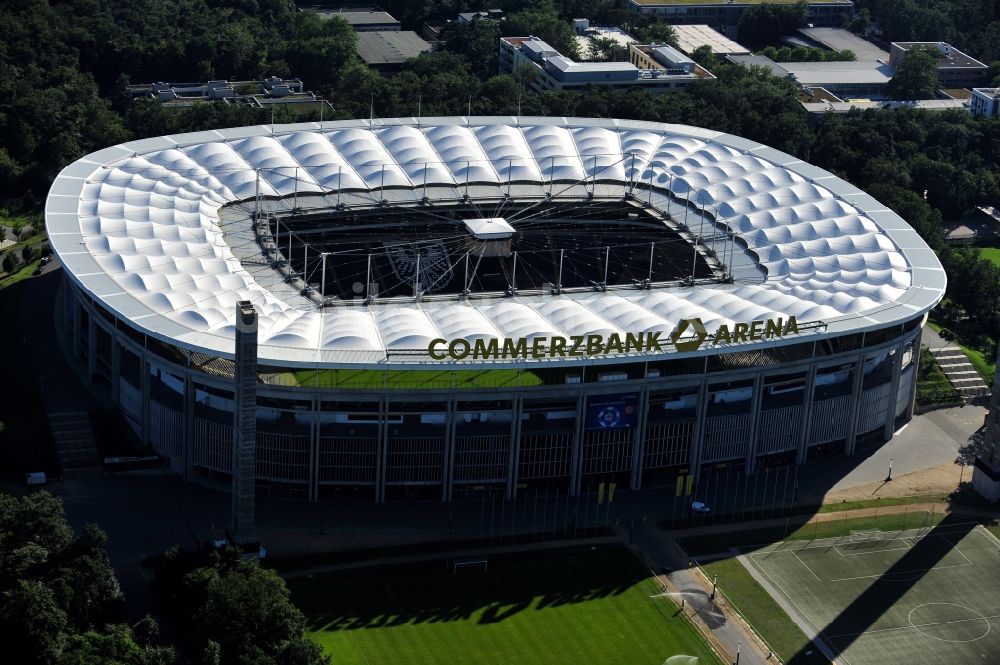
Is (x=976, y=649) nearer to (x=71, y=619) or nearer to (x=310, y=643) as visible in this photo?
(x=310, y=643)

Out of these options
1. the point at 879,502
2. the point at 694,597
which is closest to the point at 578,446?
the point at 694,597

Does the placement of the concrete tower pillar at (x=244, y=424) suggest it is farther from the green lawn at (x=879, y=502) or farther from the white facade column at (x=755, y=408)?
the green lawn at (x=879, y=502)

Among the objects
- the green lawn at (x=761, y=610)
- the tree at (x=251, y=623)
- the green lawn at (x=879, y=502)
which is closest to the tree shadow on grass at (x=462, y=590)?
the green lawn at (x=761, y=610)

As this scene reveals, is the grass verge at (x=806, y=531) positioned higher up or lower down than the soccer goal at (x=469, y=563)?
lower down

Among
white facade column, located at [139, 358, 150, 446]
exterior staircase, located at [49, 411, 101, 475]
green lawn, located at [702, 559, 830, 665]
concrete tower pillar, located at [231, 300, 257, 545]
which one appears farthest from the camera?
white facade column, located at [139, 358, 150, 446]

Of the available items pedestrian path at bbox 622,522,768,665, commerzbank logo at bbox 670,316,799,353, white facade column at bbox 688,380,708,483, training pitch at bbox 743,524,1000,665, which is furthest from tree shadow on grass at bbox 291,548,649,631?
commerzbank logo at bbox 670,316,799,353

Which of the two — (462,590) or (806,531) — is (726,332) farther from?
(462,590)

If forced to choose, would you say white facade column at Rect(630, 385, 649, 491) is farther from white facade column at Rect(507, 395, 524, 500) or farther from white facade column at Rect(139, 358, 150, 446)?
white facade column at Rect(139, 358, 150, 446)

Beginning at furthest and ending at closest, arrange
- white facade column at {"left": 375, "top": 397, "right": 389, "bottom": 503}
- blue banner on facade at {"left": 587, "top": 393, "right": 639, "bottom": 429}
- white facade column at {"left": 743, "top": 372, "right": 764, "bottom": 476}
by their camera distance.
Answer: white facade column at {"left": 743, "top": 372, "right": 764, "bottom": 476}, blue banner on facade at {"left": 587, "top": 393, "right": 639, "bottom": 429}, white facade column at {"left": 375, "top": 397, "right": 389, "bottom": 503}
